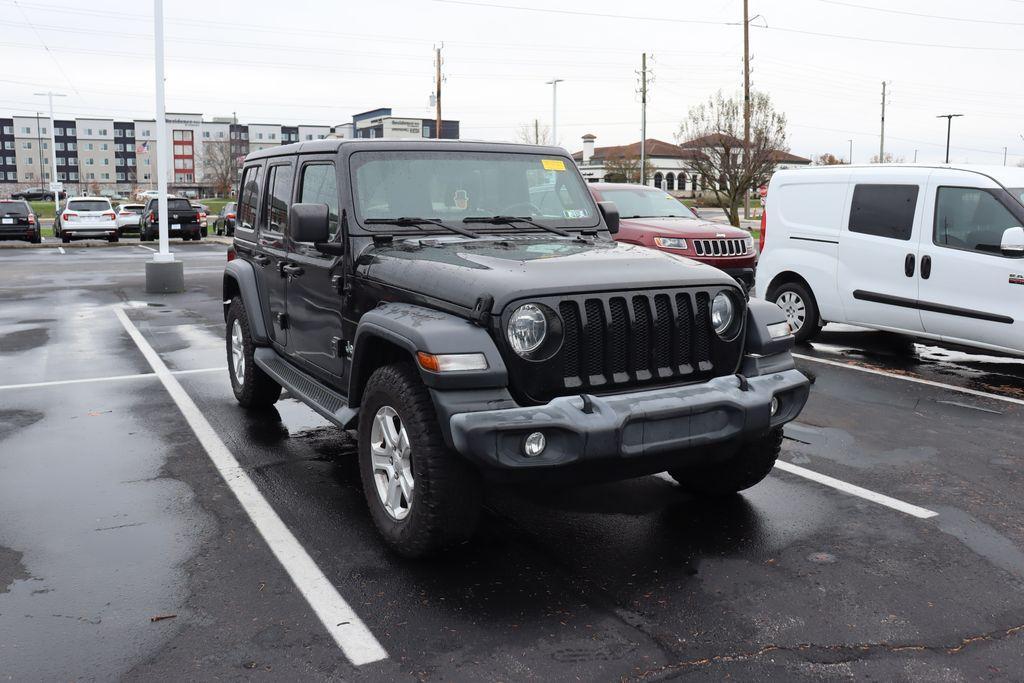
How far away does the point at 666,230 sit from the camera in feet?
39.7

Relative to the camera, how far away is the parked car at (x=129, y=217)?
37.5 metres

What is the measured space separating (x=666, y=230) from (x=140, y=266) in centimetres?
1423

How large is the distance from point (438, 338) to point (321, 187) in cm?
208

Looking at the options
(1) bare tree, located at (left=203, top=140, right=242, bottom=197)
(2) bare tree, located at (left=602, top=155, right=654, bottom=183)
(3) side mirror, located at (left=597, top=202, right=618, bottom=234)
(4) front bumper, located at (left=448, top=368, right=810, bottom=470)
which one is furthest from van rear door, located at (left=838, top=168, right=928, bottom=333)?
(1) bare tree, located at (left=203, top=140, right=242, bottom=197)

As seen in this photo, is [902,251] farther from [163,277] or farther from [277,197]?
[163,277]

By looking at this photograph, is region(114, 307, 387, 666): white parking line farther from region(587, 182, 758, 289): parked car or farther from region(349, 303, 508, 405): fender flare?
region(587, 182, 758, 289): parked car

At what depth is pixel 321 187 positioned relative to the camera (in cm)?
551

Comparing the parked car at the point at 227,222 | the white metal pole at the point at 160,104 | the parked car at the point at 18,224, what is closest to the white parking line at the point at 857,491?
the white metal pole at the point at 160,104

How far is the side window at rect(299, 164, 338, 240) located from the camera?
17.2 ft

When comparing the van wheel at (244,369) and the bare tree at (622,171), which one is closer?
the van wheel at (244,369)

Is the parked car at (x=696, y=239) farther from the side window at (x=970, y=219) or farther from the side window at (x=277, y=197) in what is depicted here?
the side window at (x=277, y=197)

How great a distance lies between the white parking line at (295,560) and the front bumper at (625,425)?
2.74 ft

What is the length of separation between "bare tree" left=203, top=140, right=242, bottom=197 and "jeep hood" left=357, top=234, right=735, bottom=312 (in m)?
117

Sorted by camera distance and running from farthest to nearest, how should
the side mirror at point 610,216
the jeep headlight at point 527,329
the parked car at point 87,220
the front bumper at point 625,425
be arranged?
1. the parked car at point 87,220
2. the side mirror at point 610,216
3. the jeep headlight at point 527,329
4. the front bumper at point 625,425
